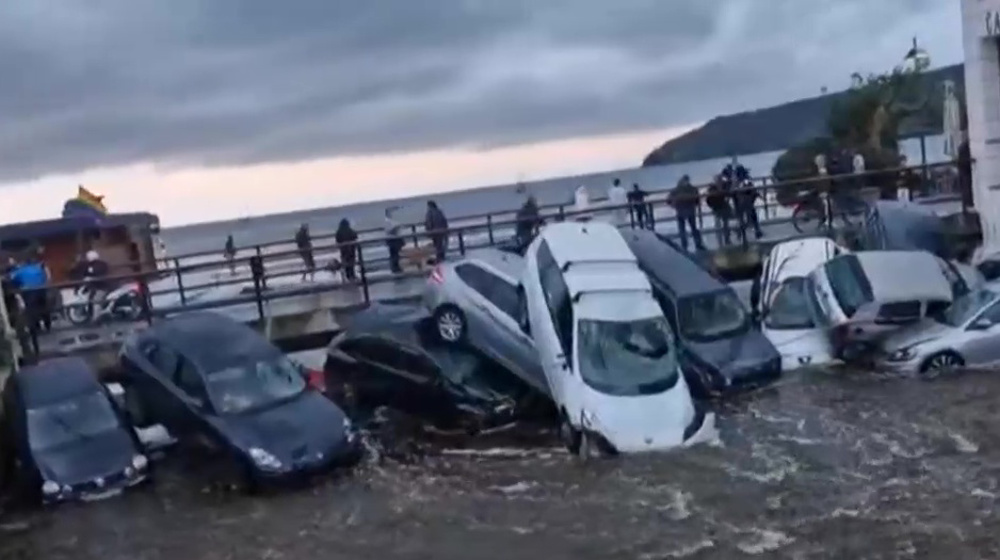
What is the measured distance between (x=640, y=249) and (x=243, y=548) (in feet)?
32.5

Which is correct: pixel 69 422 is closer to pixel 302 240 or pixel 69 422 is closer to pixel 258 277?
pixel 258 277

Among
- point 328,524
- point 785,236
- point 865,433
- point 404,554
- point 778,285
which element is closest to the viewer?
point 404,554

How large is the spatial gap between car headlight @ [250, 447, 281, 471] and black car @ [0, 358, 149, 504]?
1.90 m

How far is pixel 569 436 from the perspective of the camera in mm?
17500

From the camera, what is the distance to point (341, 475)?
17234 millimetres

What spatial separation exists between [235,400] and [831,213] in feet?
45.4

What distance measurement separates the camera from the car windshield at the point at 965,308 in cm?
1995

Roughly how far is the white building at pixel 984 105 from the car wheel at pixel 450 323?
1111 cm

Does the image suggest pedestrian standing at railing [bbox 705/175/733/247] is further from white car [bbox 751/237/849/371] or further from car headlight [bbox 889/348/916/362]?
car headlight [bbox 889/348/916/362]

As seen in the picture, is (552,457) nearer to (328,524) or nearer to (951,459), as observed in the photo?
(328,524)

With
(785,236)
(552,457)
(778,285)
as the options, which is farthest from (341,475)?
(785,236)

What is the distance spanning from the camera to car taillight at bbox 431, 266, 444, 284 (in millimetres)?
21031

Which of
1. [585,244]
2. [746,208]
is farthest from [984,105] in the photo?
[585,244]

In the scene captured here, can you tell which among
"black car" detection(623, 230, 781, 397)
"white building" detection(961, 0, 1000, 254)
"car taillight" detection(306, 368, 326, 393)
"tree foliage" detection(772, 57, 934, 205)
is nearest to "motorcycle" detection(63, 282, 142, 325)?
"car taillight" detection(306, 368, 326, 393)
